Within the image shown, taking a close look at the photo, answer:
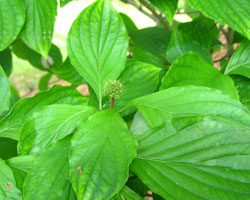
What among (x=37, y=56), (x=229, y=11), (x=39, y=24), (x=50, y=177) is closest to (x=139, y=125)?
(x=50, y=177)

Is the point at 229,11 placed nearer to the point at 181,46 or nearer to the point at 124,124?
the point at 181,46

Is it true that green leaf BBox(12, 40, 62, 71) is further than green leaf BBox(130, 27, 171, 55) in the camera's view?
Yes

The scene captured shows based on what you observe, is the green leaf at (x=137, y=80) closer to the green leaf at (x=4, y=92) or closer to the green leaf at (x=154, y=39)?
the green leaf at (x=4, y=92)

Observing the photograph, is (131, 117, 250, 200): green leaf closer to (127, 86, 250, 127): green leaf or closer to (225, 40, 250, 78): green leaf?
(127, 86, 250, 127): green leaf

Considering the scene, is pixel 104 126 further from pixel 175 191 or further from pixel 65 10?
pixel 65 10

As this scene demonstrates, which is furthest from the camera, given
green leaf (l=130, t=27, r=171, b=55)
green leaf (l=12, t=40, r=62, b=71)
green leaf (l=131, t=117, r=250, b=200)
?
green leaf (l=12, t=40, r=62, b=71)

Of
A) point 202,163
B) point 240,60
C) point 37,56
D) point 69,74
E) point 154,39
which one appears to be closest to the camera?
point 202,163

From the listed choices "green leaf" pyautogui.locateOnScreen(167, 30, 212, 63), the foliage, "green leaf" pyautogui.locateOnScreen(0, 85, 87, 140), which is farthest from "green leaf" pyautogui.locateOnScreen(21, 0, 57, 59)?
"green leaf" pyautogui.locateOnScreen(167, 30, 212, 63)
